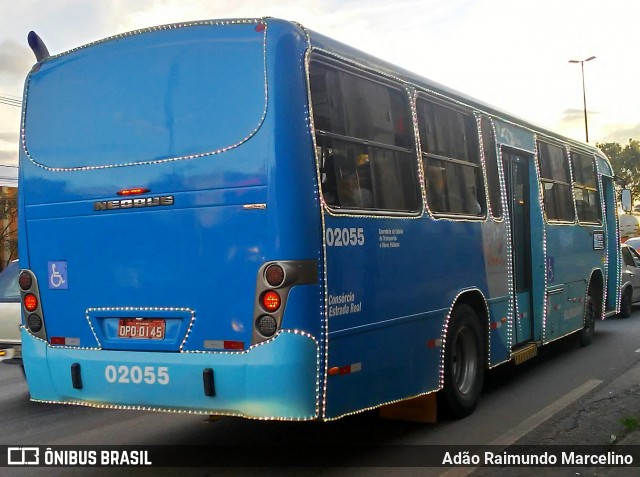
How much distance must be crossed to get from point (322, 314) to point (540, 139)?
578 centimetres

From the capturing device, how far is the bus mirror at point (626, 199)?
1380 cm

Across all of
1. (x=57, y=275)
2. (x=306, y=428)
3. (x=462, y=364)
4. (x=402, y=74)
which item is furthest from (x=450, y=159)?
(x=57, y=275)

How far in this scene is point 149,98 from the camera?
5.60 metres

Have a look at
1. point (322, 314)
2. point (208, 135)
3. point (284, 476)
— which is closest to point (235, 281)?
point (322, 314)

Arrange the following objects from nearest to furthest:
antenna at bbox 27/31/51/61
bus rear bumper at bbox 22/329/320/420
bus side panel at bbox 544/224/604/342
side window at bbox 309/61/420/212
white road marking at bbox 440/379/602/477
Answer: bus rear bumper at bbox 22/329/320/420
side window at bbox 309/61/420/212
white road marking at bbox 440/379/602/477
antenna at bbox 27/31/51/61
bus side panel at bbox 544/224/604/342

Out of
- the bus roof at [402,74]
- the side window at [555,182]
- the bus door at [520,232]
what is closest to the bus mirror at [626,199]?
the side window at [555,182]

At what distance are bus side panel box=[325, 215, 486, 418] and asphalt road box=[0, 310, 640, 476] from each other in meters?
0.58

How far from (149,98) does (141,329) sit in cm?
162

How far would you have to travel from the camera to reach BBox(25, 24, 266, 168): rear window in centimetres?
529

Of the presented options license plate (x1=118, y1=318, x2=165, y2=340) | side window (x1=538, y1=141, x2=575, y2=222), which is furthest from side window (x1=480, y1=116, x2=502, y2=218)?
license plate (x1=118, y1=318, x2=165, y2=340)

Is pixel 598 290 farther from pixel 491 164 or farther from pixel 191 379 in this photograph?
pixel 191 379

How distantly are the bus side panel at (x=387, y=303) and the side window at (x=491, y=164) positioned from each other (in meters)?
1.02

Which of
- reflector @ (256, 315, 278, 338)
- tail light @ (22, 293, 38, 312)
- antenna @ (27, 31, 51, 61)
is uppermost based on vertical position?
antenna @ (27, 31, 51, 61)

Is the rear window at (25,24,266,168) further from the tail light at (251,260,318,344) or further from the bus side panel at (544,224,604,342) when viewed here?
the bus side panel at (544,224,604,342)
